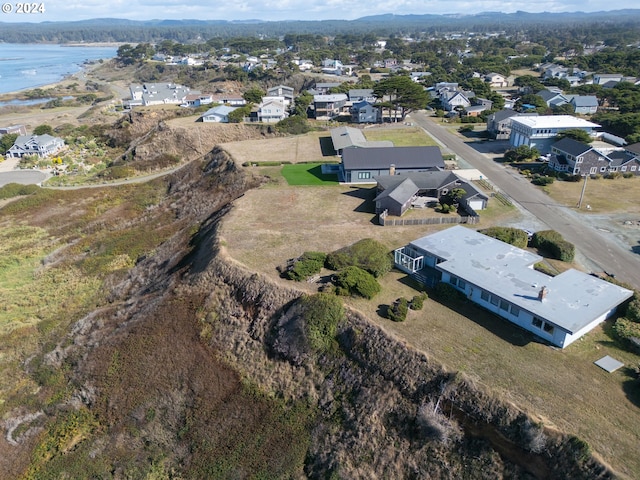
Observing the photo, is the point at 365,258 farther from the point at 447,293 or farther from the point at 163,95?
the point at 163,95

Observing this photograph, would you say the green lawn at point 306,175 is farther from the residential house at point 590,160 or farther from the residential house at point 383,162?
the residential house at point 590,160

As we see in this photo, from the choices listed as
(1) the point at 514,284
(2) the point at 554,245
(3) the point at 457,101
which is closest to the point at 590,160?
(2) the point at 554,245

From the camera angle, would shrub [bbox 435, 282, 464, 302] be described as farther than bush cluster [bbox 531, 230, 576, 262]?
No

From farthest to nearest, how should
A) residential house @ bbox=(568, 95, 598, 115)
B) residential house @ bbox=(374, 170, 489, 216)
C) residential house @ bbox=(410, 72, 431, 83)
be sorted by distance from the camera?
residential house @ bbox=(410, 72, 431, 83)
residential house @ bbox=(568, 95, 598, 115)
residential house @ bbox=(374, 170, 489, 216)

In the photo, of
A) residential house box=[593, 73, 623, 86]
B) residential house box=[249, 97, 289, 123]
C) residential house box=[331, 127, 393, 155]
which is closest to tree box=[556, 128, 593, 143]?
residential house box=[331, 127, 393, 155]

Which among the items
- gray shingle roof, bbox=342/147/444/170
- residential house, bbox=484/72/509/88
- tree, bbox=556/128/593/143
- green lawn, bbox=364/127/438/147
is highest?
residential house, bbox=484/72/509/88

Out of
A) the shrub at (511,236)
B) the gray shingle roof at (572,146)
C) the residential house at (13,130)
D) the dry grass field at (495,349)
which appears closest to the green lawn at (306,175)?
the dry grass field at (495,349)

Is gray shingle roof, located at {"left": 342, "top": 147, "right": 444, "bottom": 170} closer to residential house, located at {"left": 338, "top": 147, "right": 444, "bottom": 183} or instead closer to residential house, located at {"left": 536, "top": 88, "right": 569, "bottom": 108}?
residential house, located at {"left": 338, "top": 147, "right": 444, "bottom": 183}
